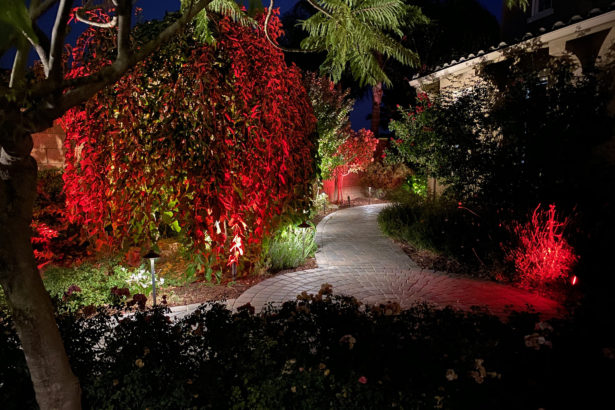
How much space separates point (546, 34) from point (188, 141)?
7.66 meters

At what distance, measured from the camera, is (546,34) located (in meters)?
7.73

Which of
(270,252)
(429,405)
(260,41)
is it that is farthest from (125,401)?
(270,252)

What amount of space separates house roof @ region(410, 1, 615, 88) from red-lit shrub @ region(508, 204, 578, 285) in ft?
12.1

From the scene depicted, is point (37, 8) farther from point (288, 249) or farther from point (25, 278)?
point (288, 249)

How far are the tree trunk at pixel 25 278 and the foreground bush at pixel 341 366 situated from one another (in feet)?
1.47

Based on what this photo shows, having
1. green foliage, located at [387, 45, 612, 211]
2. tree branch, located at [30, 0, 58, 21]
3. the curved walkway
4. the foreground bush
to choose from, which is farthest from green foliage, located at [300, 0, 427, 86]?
green foliage, located at [387, 45, 612, 211]

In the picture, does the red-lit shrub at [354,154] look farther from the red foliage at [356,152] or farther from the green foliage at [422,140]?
the green foliage at [422,140]

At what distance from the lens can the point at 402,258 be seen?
7.84 m

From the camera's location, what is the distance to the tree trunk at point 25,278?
1.99 meters

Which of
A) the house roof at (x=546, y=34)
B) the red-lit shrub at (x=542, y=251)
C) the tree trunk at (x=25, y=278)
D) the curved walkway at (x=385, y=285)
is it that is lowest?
the curved walkway at (x=385, y=285)

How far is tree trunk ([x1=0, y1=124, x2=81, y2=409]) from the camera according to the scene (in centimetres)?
199

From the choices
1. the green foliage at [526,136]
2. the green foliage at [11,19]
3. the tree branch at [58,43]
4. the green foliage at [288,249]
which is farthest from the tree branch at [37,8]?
the green foliage at [526,136]

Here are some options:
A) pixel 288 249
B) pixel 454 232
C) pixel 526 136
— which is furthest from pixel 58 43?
pixel 454 232

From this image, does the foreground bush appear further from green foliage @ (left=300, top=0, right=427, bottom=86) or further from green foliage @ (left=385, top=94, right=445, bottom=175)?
green foliage @ (left=385, top=94, right=445, bottom=175)
